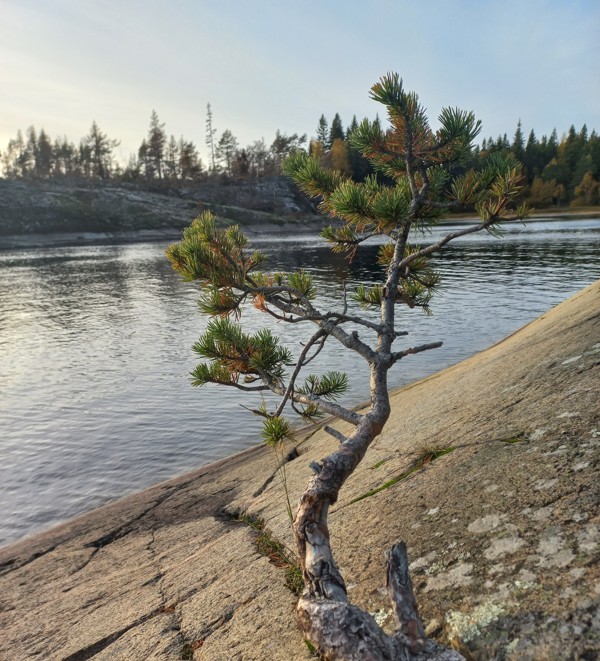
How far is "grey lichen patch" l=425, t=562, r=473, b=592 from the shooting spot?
2899 mm

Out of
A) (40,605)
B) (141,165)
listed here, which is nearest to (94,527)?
(40,605)

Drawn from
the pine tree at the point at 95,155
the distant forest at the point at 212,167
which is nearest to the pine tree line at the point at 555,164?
the distant forest at the point at 212,167

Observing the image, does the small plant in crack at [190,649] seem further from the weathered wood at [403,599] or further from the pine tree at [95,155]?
the pine tree at [95,155]

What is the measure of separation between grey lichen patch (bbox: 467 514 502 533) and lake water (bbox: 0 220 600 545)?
186cm

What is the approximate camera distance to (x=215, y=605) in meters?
3.94

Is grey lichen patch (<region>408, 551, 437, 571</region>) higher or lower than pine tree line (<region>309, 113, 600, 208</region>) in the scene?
lower

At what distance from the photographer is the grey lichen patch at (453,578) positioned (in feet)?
9.51

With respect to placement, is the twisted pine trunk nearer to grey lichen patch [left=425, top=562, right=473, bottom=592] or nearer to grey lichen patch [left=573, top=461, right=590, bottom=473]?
grey lichen patch [left=425, top=562, right=473, bottom=592]

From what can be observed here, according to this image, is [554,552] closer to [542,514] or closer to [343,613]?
[542,514]

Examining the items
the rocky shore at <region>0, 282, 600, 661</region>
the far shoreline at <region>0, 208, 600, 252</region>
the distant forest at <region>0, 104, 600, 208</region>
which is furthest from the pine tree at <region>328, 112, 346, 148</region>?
the rocky shore at <region>0, 282, 600, 661</region>

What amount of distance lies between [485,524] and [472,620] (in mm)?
793

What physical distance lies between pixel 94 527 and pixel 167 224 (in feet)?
350

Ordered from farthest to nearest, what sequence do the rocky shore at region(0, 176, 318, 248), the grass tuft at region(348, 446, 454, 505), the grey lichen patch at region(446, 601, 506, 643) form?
the rocky shore at region(0, 176, 318, 248), the grass tuft at region(348, 446, 454, 505), the grey lichen patch at region(446, 601, 506, 643)

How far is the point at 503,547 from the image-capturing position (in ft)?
9.84
